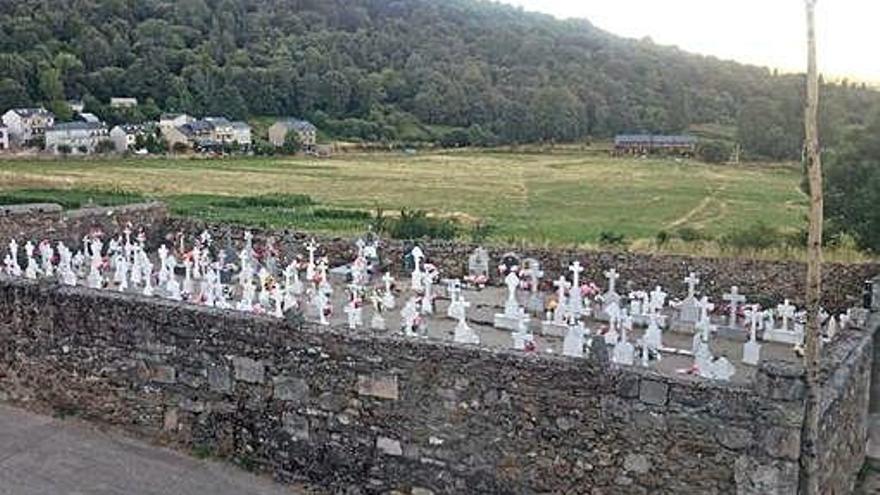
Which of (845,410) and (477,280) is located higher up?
(845,410)

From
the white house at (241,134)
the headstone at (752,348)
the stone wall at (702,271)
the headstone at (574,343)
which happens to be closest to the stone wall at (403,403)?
the headstone at (752,348)

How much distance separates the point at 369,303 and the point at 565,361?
1029 centimetres

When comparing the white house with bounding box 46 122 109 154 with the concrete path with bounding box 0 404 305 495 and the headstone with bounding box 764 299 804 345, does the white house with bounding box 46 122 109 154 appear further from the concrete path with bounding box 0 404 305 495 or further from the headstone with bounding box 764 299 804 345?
the concrete path with bounding box 0 404 305 495

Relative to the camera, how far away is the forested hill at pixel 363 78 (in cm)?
9700

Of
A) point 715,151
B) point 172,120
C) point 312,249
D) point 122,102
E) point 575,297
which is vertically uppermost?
point 122,102

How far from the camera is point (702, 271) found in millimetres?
19234

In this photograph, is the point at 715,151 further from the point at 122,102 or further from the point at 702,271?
the point at 702,271

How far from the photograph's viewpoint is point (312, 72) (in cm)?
10794

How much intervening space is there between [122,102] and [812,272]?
94075 millimetres

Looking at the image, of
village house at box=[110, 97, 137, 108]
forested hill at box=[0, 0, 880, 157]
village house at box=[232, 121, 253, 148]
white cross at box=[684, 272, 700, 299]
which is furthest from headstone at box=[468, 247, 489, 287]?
village house at box=[110, 97, 137, 108]

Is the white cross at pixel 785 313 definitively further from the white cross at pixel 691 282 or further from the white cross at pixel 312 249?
the white cross at pixel 312 249

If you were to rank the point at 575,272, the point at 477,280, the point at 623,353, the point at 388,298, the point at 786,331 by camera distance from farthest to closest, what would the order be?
1. the point at 477,280
2. the point at 388,298
3. the point at 575,272
4. the point at 786,331
5. the point at 623,353

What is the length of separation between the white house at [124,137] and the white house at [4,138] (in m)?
8.32

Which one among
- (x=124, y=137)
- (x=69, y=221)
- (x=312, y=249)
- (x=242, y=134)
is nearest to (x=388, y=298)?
(x=312, y=249)
